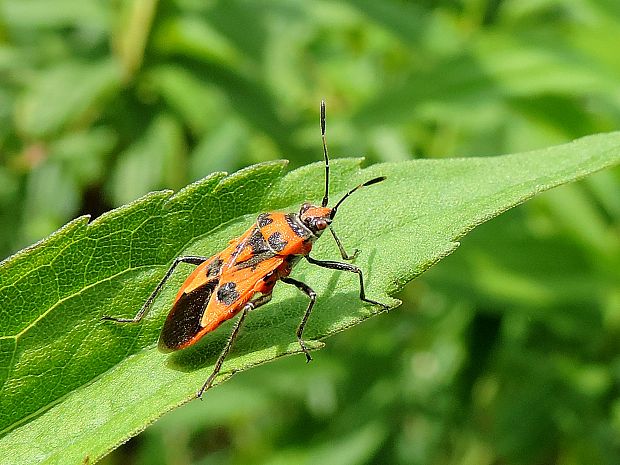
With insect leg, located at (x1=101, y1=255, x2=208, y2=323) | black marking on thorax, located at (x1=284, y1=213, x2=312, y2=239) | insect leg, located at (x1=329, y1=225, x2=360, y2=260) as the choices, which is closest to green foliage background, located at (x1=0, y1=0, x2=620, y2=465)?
black marking on thorax, located at (x1=284, y1=213, x2=312, y2=239)

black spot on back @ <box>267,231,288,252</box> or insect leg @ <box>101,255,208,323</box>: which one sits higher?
insect leg @ <box>101,255,208,323</box>

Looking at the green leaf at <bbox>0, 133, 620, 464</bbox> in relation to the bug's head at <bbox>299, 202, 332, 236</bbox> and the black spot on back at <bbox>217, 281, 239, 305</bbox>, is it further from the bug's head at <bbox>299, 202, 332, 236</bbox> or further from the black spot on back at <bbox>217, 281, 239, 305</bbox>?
the black spot on back at <bbox>217, 281, 239, 305</bbox>

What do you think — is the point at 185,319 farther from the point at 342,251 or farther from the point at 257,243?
the point at 342,251

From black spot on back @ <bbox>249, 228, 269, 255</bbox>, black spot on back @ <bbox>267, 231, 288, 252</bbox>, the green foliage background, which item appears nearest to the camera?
black spot on back @ <bbox>249, 228, 269, 255</bbox>

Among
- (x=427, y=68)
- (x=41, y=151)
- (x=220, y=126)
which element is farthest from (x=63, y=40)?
(x=427, y=68)

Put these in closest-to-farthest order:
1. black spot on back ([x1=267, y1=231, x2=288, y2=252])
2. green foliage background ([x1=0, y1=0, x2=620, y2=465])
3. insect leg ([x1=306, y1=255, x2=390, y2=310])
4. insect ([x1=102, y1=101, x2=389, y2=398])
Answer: insect leg ([x1=306, y1=255, x2=390, y2=310]) < insect ([x1=102, y1=101, x2=389, y2=398]) < black spot on back ([x1=267, y1=231, x2=288, y2=252]) < green foliage background ([x1=0, y1=0, x2=620, y2=465])

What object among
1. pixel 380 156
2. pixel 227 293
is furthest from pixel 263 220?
pixel 380 156

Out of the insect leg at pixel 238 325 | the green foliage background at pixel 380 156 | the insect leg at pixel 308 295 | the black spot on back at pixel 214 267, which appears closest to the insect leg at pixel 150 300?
the black spot on back at pixel 214 267

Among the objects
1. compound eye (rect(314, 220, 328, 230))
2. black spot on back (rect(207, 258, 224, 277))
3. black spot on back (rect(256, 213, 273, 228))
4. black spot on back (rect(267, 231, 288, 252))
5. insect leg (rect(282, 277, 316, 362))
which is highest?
black spot on back (rect(256, 213, 273, 228))
